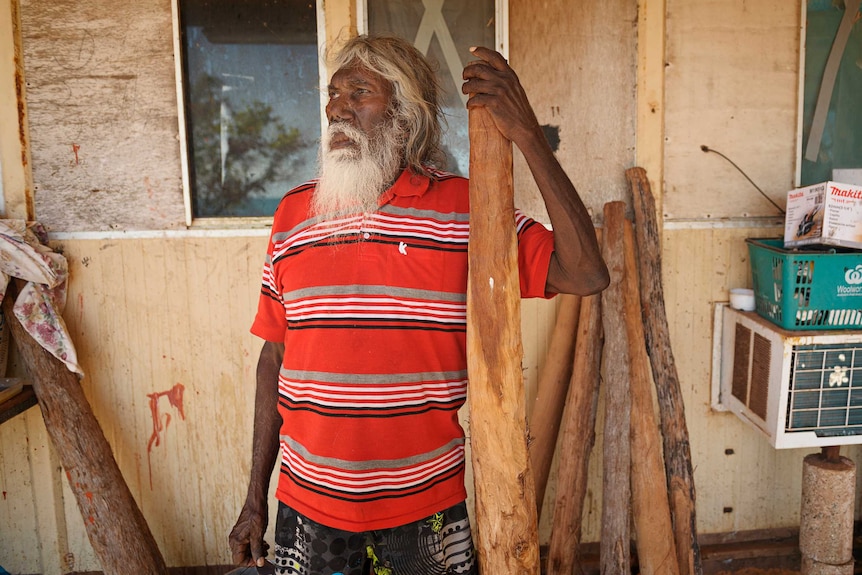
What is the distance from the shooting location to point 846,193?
8.11 ft

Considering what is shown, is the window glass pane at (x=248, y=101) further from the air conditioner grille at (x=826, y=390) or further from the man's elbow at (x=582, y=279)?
the air conditioner grille at (x=826, y=390)

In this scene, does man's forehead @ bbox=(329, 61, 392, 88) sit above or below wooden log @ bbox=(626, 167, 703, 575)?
above

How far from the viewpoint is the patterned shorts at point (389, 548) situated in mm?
1675

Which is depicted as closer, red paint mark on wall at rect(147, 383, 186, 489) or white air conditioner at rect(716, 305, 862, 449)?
white air conditioner at rect(716, 305, 862, 449)

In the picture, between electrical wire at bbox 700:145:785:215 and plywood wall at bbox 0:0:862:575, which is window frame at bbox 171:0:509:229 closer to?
plywood wall at bbox 0:0:862:575

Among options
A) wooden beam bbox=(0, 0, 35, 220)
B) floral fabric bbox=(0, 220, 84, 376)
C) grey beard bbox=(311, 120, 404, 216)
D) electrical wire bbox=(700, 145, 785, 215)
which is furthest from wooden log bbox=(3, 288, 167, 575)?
electrical wire bbox=(700, 145, 785, 215)

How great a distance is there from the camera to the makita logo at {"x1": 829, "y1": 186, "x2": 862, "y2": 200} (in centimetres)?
246

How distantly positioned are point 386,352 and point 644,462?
5.20ft

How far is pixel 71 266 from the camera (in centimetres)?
282

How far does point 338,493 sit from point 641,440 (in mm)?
1544

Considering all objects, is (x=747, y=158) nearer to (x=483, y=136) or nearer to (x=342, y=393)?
(x=483, y=136)

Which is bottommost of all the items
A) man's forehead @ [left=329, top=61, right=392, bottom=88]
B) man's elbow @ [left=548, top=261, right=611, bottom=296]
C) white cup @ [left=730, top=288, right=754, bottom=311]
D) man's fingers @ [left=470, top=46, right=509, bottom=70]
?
white cup @ [left=730, top=288, right=754, bottom=311]

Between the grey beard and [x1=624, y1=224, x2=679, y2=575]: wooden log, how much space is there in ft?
4.47

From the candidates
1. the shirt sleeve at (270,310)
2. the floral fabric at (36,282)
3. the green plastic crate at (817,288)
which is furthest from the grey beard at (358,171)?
the green plastic crate at (817,288)
